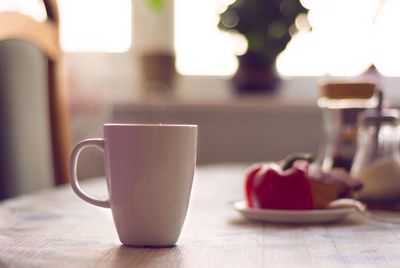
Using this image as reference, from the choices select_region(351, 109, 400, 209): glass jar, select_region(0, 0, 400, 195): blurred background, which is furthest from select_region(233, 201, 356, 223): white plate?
select_region(0, 0, 400, 195): blurred background

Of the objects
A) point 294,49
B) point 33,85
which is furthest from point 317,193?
point 294,49

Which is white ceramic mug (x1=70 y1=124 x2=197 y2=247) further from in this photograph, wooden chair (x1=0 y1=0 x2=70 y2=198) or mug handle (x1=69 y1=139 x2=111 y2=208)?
wooden chair (x1=0 y1=0 x2=70 y2=198)

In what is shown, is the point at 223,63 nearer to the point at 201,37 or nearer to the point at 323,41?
the point at 201,37

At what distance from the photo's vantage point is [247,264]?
1.79ft

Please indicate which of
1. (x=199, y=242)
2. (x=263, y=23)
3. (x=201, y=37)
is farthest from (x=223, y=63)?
(x=199, y=242)

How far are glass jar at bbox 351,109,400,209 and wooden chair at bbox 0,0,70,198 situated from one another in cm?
61

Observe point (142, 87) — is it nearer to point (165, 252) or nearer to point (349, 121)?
point (349, 121)

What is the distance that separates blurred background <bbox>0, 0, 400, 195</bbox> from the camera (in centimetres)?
245

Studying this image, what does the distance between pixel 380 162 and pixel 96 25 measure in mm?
1872

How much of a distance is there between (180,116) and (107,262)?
198 centimetres

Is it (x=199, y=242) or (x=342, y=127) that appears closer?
(x=199, y=242)

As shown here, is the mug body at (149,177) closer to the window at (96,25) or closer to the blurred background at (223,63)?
the blurred background at (223,63)

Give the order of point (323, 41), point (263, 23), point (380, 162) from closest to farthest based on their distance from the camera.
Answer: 1. point (380, 162)
2. point (263, 23)
3. point (323, 41)

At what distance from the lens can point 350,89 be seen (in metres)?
1.16
